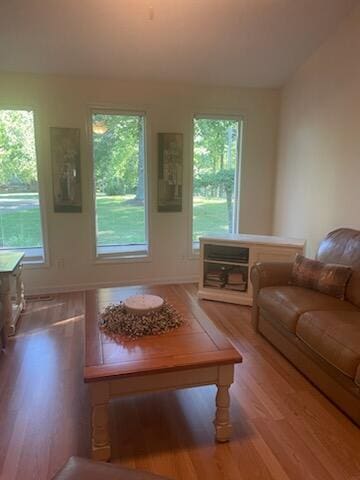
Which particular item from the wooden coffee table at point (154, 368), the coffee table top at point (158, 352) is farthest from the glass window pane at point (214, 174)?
the wooden coffee table at point (154, 368)

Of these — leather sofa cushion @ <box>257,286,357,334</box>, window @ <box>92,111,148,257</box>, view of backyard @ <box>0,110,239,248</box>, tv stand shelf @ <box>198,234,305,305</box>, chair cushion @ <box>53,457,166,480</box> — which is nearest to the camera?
chair cushion @ <box>53,457,166,480</box>

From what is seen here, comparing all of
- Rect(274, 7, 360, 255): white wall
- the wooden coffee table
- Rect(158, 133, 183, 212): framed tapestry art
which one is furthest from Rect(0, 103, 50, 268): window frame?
Rect(274, 7, 360, 255): white wall

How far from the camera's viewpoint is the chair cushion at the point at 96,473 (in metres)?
1.16

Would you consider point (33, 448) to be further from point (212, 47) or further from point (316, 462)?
point (212, 47)

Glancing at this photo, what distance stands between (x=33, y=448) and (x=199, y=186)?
133 inches

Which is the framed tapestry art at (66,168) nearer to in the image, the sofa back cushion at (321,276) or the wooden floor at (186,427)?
the wooden floor at (186,427)

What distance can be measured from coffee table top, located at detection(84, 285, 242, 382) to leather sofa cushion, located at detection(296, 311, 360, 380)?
65 centimetres

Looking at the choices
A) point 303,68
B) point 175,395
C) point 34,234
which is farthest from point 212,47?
point 175,395

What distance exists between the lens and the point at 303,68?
3902 mm

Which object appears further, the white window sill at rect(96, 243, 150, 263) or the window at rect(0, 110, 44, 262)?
the white window sill at rect(96, 243, 150, 263)

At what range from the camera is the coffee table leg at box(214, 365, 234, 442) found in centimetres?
183

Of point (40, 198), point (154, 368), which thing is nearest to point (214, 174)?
point (40, 198)

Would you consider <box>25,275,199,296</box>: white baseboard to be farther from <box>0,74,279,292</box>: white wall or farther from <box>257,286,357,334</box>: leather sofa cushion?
<box>257,286,357,334</box>: leather sofa cushion

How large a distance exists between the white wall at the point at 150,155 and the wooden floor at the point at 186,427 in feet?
5.28
